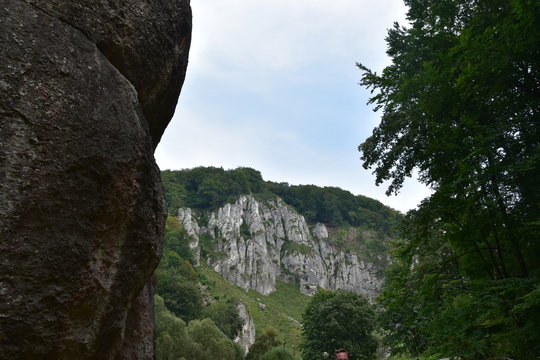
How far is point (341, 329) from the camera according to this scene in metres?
36.4

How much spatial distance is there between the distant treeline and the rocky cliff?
7231mm

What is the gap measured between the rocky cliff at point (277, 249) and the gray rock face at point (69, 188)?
9584cm

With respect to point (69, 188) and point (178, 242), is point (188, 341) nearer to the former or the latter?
point (69, 188)

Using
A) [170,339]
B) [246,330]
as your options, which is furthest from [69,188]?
[246,330]

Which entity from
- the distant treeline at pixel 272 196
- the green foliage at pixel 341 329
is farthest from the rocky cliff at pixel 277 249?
the green foliage at pixel 341 329

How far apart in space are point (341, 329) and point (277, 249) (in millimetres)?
90602

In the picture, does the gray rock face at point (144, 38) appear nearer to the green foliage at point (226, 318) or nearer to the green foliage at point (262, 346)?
the green foliage at point (262, 346)

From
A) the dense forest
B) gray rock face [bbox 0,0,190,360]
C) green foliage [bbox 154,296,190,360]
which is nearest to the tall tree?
the dense forest

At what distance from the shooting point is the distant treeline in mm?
134125

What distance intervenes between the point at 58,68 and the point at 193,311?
55218mm

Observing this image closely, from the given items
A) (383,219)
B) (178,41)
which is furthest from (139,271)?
(383,219)

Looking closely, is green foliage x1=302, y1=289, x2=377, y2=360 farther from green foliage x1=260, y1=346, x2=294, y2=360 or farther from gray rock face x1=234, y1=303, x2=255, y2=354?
gray rock face x1=234, y1=303, x2=255, y2=354

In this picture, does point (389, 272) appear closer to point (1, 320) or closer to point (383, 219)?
point (1, 320)

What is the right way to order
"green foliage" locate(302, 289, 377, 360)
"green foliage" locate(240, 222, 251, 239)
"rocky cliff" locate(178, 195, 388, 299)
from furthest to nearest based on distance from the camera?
"green foliage" locate(240, 222, 251, 239) < "rocky cliff" locate(178, 195, 388, 299) < "green foliage" locate(302, 289, 377, 360)
